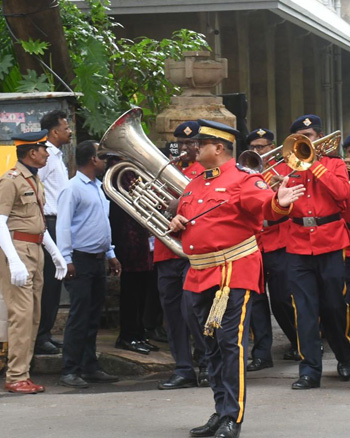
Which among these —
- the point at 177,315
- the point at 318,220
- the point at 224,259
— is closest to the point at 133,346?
the point at 177,315

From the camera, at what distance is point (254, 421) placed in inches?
337

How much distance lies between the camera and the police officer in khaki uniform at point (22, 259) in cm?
977

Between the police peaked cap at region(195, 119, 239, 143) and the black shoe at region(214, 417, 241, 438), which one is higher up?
the police peaked cap at region(195, 119, 239, 143)

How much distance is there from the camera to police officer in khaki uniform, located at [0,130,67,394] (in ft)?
32.1

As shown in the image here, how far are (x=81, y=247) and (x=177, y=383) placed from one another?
50.6 inches

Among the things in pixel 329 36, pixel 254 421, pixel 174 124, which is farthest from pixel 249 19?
pixel 254 421

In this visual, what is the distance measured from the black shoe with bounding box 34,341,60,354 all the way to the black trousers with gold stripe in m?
2.73

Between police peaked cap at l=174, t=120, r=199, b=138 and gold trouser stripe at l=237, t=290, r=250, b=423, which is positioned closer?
gold trouser stripe at l=237, t=290, r=250, b=423

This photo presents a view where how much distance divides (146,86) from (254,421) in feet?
20.9

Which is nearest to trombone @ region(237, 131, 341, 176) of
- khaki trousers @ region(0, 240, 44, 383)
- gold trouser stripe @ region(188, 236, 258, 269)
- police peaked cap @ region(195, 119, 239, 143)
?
police peaked cap @ region(195, 119, 239, 143)

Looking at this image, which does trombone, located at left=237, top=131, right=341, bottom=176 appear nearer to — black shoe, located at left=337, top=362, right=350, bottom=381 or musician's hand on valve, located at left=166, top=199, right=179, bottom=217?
musician's hand on valve, located at left=166, top=199, right=179, bottom=217

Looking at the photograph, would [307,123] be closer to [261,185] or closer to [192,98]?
[261,185]

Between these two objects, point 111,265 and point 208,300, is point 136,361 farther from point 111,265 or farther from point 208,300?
point 208,300

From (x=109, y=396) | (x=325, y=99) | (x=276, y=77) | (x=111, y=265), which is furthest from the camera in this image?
(x=325, y=99)
